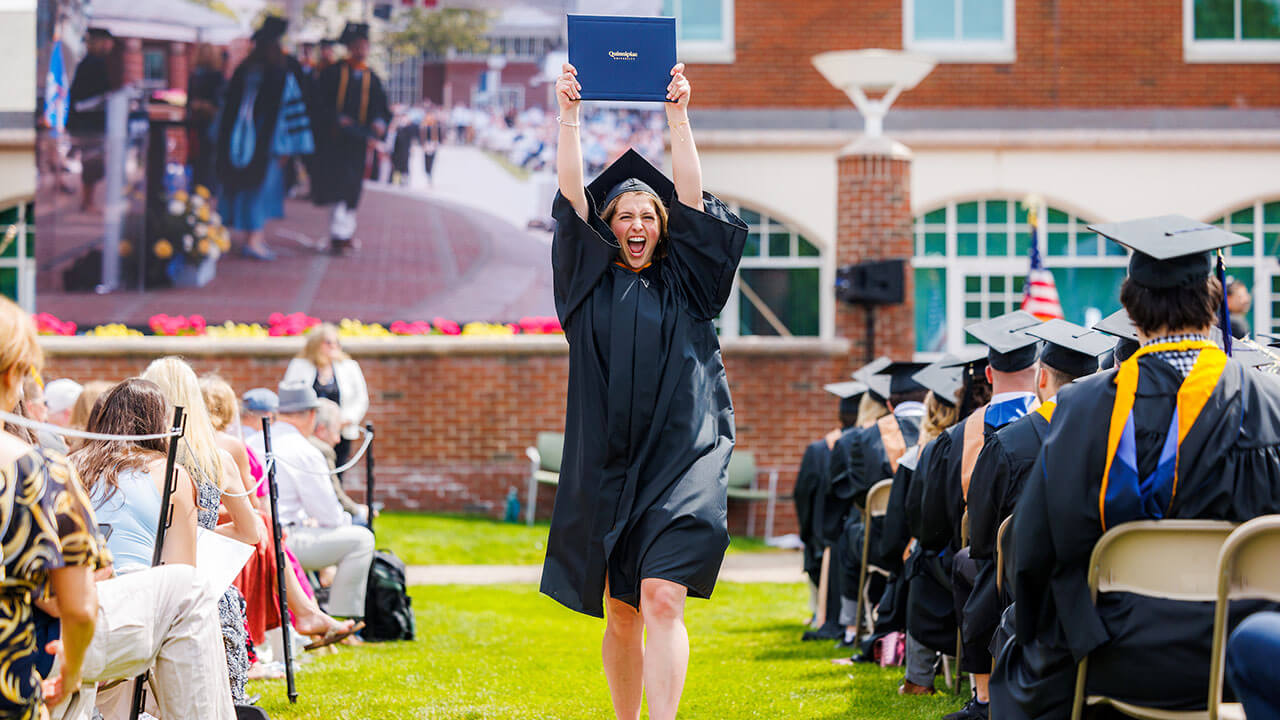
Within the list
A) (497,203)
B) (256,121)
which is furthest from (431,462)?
(256,121)

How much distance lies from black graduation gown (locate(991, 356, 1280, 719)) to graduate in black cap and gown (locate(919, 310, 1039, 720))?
69.5 inches

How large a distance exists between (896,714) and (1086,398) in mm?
2932

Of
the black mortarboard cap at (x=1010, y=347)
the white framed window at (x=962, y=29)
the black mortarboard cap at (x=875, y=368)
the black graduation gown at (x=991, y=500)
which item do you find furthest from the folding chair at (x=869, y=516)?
the white framed window at (x=962, y=29)

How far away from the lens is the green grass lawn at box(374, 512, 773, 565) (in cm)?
1343

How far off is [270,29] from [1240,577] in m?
16.0

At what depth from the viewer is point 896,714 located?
6.16 m

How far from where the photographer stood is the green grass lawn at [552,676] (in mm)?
6238

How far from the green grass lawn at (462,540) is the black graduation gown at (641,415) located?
27.9ft

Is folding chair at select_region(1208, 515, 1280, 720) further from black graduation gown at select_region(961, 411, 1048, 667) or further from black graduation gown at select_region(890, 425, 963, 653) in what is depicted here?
black graduation gown at select_region(890, 425, 963, 653)

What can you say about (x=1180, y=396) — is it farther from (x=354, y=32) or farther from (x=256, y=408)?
(x=354, y=32)

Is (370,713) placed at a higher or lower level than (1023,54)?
lower

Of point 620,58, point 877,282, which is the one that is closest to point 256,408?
point 620,58

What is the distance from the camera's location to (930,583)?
6.50 metres

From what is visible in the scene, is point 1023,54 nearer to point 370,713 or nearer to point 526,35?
point 526,35
